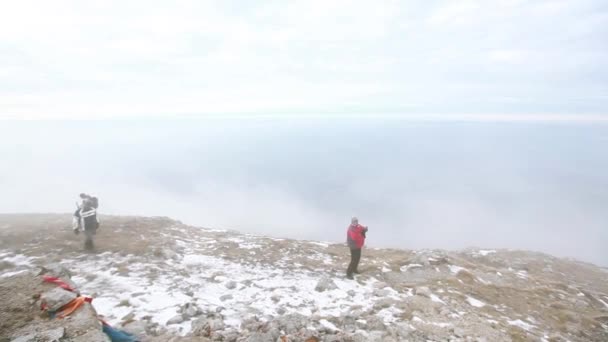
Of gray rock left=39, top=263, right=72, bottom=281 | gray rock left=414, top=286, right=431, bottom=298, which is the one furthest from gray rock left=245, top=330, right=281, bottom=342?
gray rock left=414, top=286, right=431, bottom=298

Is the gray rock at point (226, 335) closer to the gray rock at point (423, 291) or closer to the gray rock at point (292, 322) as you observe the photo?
the gray rock at point (292, 322)

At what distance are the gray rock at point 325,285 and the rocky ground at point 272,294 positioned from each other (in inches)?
3.2

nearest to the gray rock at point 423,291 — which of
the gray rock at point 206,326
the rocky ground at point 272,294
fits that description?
the rocky ground at point 272,294

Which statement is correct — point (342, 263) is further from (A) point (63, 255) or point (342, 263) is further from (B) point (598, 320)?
(A) point (63, 255)

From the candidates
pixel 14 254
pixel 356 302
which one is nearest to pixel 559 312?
pixel 356 302

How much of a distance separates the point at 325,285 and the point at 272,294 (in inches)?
89.3

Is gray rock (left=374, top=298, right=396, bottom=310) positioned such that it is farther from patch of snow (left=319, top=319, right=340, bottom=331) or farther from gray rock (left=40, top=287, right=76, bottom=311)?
gray rock (left=40, top=287, right=76, bottom=311)

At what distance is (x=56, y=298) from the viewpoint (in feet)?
22.1

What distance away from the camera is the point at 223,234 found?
71.2 ft

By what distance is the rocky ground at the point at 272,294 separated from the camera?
318 inches

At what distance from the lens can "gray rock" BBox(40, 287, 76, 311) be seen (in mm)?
6554

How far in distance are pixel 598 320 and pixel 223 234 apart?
20.0 m

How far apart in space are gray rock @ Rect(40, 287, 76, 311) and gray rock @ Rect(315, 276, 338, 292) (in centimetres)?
796

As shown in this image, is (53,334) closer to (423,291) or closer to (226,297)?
(226,297)
